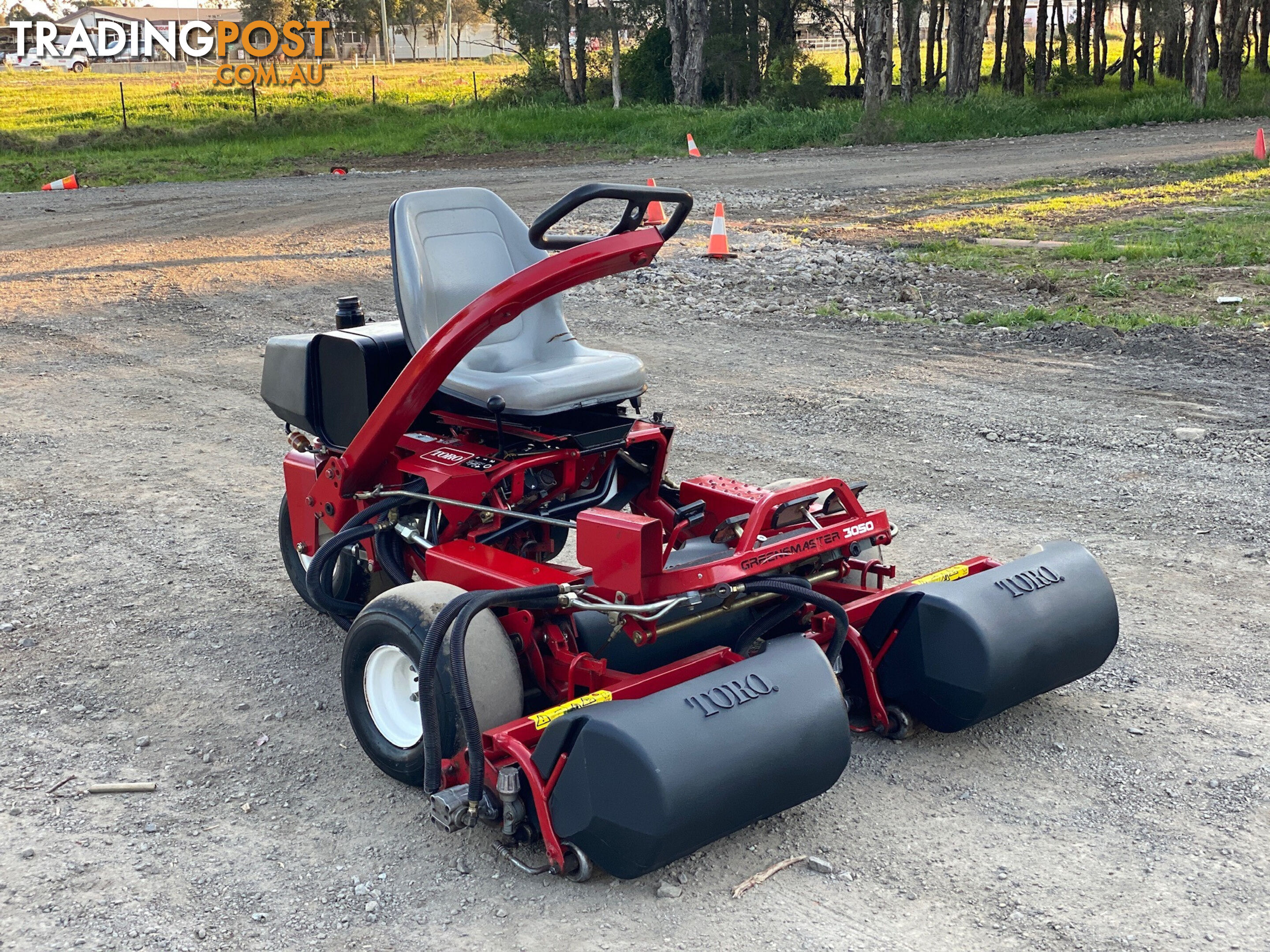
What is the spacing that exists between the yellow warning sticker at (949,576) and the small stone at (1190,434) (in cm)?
350

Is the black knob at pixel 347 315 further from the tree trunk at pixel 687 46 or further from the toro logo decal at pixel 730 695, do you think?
the tree trunk at pixel 687 46

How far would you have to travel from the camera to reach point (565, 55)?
117 ft

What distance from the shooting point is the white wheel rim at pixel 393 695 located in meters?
3.81

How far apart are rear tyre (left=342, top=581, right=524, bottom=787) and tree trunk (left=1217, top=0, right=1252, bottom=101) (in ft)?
107

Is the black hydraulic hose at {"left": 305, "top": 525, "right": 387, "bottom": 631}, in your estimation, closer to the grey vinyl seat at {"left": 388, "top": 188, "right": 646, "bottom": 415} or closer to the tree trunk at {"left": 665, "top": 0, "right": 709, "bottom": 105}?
the grey vinyl seat at {"left": 388, "top": 188, "right": 646, "bottom": 415}

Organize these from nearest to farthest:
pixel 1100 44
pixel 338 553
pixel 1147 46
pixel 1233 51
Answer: pixel 338 553 < pixel 1233 51 < pixel 1147 46 < pixel 1100 44

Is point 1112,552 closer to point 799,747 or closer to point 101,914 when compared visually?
point 799,747

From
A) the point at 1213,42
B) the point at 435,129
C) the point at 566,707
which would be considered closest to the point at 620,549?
the point at 566,707

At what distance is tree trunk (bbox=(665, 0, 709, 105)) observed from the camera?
3266cm

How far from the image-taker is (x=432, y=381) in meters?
3.93

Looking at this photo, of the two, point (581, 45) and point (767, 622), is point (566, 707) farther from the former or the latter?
point (581, 45)

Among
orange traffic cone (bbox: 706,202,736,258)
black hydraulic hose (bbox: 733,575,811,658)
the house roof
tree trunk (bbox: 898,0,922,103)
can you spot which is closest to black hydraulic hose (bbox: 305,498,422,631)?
black hydraulic hose (bbox: 733,575,811,658)

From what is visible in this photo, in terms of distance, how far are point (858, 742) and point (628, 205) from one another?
1.85 metres

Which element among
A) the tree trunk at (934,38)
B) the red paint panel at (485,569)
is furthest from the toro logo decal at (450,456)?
the tree trunk at (934,38)
